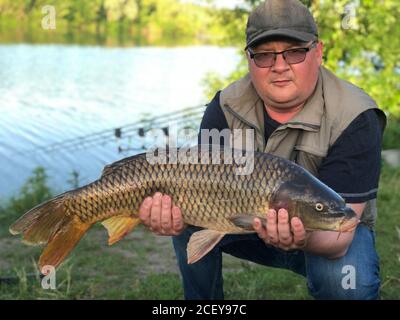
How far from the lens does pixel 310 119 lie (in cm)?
176

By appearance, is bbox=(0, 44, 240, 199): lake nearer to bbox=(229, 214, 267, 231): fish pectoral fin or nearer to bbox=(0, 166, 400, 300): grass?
bbox=(0, 166, 400, 300): grass

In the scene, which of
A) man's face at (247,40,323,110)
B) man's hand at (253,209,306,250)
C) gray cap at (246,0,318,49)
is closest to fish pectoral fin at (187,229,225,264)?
man's hand at (253,209,306,250)

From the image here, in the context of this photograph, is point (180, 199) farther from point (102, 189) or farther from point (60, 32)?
point (60, 32)

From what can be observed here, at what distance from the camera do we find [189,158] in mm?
1603

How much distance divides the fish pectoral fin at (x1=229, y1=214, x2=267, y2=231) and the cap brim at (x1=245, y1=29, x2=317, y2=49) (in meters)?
0.48

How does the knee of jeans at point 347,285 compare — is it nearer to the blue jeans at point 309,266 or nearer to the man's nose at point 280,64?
the blue jeans at point 309,266

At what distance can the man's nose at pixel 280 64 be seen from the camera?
1675 millimetres

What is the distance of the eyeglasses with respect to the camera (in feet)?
5.54

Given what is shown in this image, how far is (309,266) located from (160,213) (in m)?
0.46

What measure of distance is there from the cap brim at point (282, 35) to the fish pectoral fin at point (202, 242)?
52cm

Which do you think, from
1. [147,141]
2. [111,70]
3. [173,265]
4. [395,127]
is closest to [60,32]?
[111,70]
